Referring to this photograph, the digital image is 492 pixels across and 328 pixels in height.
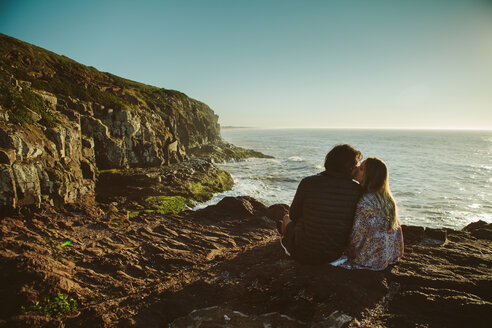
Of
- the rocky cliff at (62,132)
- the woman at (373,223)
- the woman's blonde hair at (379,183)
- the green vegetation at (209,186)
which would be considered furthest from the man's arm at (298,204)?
the green vegetation at (209,186)

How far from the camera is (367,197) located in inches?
144

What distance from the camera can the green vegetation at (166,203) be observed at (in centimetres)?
1406

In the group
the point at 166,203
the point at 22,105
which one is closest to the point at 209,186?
the point at 166,203

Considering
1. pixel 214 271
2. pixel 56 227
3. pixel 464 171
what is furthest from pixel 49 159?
pixel 464 171

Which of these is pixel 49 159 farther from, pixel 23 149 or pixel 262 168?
pixel 262 168

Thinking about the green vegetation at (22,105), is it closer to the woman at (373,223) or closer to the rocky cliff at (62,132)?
the rocky cliff at (62,132)

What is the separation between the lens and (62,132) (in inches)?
521

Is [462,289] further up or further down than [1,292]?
further up

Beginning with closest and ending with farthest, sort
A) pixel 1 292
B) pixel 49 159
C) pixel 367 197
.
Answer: pixel 367 197 → pixel 1 292 → pixel 49 159

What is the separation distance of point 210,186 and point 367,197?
18.0m

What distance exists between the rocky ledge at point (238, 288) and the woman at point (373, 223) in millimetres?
273

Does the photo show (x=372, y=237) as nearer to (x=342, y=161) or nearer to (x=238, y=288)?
(x=342, y=161)

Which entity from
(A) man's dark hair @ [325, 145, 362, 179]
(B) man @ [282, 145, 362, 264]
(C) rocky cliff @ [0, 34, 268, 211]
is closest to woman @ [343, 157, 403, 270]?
(B) man @ [282, 145, 362, 264]

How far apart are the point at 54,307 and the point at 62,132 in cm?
1263
